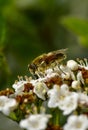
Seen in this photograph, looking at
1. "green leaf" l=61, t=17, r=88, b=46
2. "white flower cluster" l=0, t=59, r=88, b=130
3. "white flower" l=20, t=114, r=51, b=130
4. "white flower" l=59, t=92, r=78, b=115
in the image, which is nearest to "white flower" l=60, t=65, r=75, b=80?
"white flower cluster" l=0, t=59, r=88, b=130

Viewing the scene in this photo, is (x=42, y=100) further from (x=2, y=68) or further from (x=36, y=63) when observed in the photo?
(x=2, y=68)

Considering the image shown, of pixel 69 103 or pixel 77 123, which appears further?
pixel 69 103

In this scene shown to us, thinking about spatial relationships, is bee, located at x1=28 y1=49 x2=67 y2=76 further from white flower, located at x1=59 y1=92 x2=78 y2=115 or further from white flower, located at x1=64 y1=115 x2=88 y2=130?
white flower, located at x1=64 y1=115 x2=88 y2=130

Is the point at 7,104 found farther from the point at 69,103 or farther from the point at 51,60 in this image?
the point at 51,60

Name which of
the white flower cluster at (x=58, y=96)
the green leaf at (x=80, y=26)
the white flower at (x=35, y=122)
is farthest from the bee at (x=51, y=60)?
the green leaf at (x=80, y=26)

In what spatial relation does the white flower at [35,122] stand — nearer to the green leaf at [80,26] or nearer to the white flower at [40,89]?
the white flower at [40,89]

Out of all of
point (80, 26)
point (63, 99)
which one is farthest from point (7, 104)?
point (80, 26)
